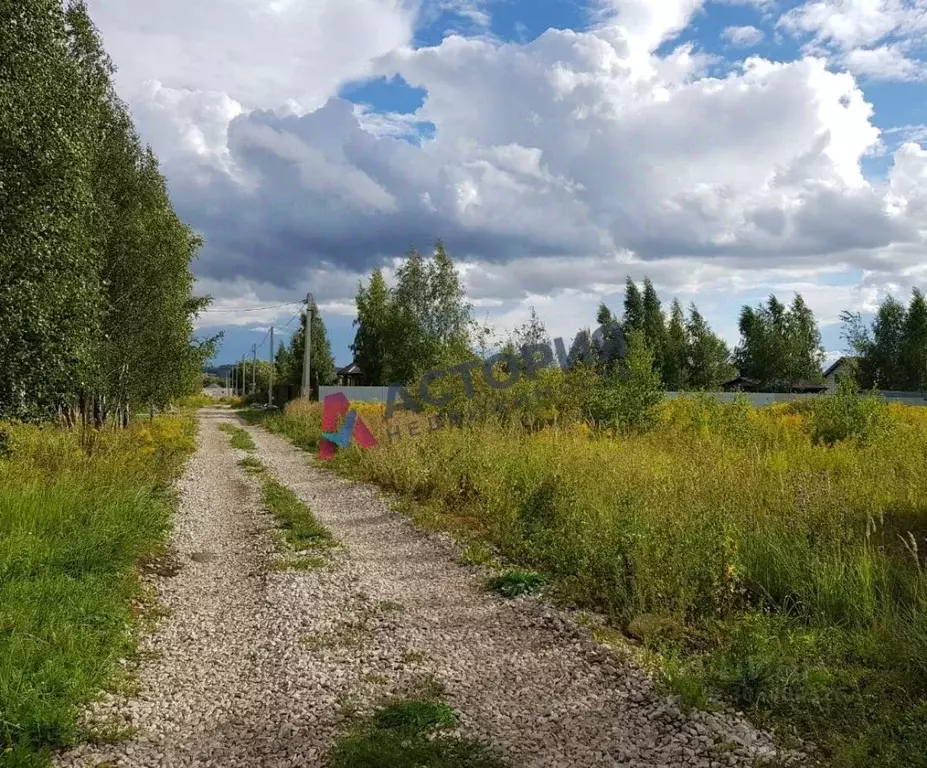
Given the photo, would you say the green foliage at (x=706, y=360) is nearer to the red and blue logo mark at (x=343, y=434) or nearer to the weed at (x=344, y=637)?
the red and blue logo mark at (x=343, y=434)

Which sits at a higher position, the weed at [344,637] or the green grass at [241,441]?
the green grass at [241,441]

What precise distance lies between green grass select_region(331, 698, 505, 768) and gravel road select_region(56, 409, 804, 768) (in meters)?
0.12

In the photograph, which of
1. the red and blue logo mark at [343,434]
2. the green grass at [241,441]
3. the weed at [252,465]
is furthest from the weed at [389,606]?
the green grass at [241,441]

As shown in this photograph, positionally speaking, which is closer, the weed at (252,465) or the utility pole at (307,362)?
the weed at (252,465)

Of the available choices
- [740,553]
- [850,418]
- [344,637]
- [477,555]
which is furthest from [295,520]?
[850,418]

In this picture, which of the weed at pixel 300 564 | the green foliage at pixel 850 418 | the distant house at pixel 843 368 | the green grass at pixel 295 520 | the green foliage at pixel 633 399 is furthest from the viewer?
the distant house at pixel 843 368

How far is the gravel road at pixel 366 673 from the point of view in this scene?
11.7 feet

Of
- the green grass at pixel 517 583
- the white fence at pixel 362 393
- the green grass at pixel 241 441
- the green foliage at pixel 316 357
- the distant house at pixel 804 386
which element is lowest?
the green grass at pixel 517 583

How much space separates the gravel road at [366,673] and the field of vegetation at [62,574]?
227 millimetres

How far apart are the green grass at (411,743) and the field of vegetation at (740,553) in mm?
1338

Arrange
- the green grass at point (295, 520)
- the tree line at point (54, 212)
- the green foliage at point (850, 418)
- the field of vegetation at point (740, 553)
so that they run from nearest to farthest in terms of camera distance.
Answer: the field of vegetation at point (740, 553) < the green grass at point (295, 520) < the tree line at point (54, 212) < the green foliage at point (850, 418)

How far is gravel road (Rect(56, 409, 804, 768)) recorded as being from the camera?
355cm

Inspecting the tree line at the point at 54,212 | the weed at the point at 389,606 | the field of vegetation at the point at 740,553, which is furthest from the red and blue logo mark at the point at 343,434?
the weed at the point at 389,606

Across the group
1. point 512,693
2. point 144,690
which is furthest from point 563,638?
point 144,690
